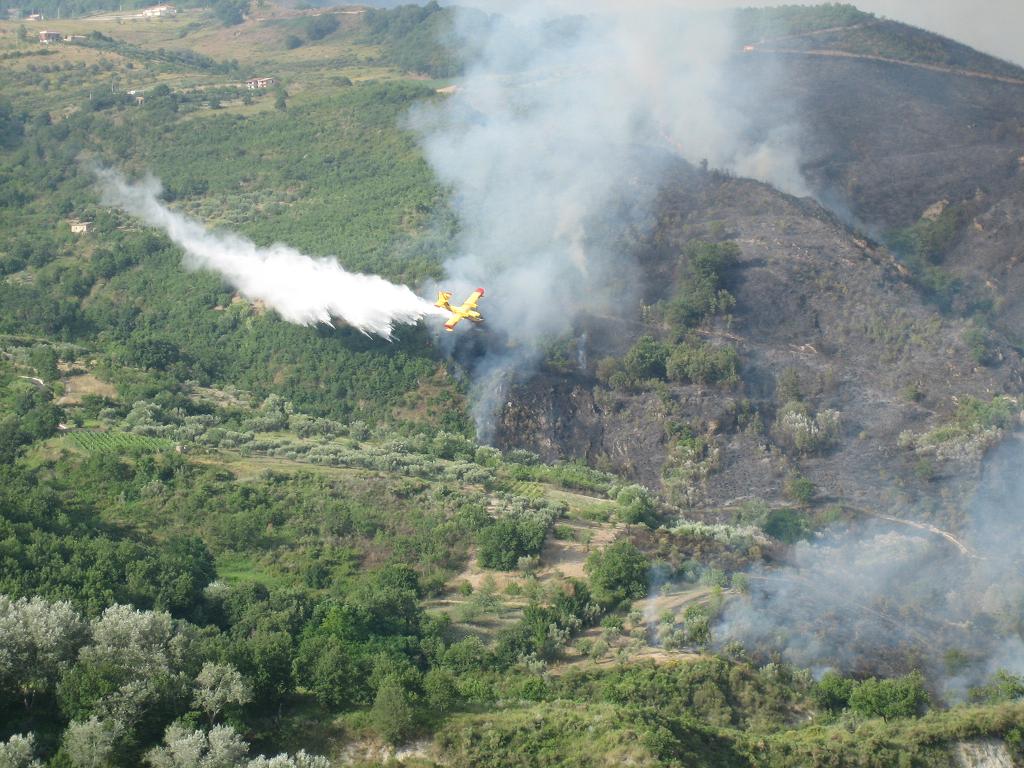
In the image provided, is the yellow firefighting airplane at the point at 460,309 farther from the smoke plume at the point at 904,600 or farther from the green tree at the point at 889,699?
the green tree at the point at 889,699

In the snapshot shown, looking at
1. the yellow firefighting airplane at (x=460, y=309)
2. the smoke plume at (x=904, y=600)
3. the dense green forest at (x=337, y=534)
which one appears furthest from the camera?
the yellow firefighting airplane at (x=460, y=309)

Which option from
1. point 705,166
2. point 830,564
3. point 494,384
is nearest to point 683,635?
point 830,564

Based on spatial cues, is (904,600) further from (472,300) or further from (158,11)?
(158,11)

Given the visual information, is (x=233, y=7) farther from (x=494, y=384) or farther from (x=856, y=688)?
(x=856, y=688)

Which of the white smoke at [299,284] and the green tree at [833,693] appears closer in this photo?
the green tree at [833,693]

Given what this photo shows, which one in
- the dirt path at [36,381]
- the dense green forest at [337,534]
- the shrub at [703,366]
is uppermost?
the shrub at [703,366]

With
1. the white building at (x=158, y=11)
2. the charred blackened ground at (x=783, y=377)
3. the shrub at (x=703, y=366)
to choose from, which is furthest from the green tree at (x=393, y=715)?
the white building at (x=158, y=11)

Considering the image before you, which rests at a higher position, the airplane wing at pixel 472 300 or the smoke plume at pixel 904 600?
the airplane wing at pixel 472 300
